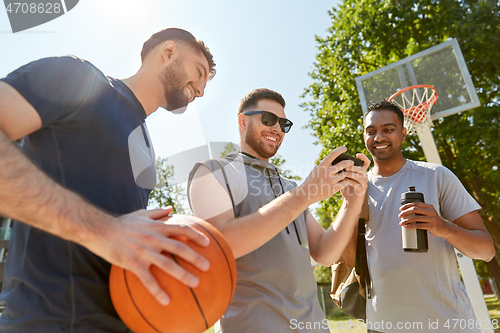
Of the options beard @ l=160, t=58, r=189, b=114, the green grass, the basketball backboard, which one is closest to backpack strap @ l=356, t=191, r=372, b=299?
beard @ l=160, t=58, r=189, b=114

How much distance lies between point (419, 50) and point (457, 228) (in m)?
9.74

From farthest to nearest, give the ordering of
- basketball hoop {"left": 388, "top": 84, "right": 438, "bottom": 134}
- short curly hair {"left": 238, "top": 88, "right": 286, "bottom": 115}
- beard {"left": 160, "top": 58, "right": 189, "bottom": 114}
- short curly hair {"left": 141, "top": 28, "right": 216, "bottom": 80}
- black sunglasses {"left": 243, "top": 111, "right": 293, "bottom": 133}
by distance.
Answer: basketball hoop {"left": 388, "top": 84, "right": 438, "bottom": 134} < short curly hair {"left": 238, "top": 88, "right": 286, "bottom": 115} < black sunglasses {"left": 243, "top": 111, "right": 293, "bottom": 133} < short curly hair {"left": 141, "top": 28, "right": 216, "bottom": 80} < beard {"left": 160, "top": 58, "right": 189, "bottom": 114}

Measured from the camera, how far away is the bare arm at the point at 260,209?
2068 mm

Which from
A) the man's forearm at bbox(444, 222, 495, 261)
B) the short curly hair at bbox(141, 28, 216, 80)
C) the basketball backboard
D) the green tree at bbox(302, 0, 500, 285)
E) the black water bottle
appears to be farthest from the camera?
the green tree at bbox(302, 0, 500, 285)

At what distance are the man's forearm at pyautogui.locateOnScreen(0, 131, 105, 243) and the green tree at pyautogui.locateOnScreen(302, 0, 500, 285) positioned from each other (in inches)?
441

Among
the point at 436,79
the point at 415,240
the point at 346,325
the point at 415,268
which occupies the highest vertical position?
the point at 436,79

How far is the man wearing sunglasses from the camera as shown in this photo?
2.12 m

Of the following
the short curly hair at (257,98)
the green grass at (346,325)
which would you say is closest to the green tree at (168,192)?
the green grass at (346,325)

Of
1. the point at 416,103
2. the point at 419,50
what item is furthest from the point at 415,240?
the point at 419,50

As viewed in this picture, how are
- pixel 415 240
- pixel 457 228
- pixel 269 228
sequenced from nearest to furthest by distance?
pixel 269 228, pixel 415 240, pixel 457 228

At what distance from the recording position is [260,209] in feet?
7.23

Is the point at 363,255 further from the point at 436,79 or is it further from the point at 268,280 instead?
the point at 436,79

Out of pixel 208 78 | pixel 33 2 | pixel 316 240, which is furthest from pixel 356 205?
pixel 33 2

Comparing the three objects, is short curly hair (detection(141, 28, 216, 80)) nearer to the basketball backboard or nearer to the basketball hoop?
the basketball hoop
